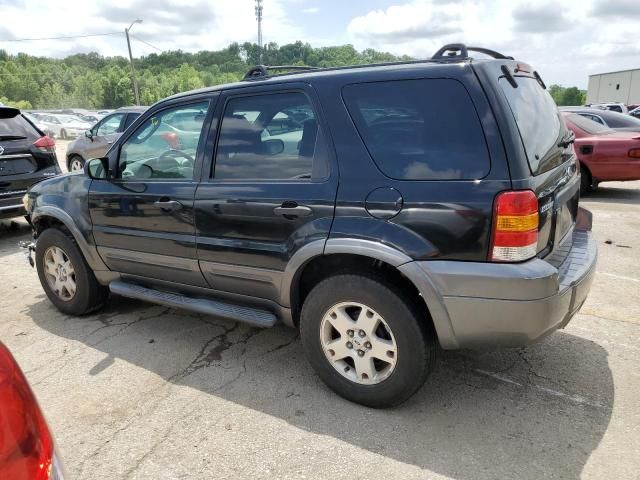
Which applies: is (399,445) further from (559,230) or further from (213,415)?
(559,230)

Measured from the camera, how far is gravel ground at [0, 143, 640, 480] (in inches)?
98.0

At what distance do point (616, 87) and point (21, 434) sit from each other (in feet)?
244

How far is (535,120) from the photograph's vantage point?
2.77 meters

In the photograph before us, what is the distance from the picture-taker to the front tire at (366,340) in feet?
8.82

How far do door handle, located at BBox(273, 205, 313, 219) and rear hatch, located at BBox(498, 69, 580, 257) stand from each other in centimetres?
118

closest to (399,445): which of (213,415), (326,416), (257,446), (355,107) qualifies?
(326,416)

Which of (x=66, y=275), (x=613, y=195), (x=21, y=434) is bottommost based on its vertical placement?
(x=613, y=195)

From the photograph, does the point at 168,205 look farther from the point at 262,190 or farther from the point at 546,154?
the point at 546,154

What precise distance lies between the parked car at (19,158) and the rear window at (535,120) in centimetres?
621

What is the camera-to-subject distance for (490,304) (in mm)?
2479

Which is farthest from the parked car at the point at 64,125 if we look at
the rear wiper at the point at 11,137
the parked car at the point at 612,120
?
the parked car at the point at 612,120

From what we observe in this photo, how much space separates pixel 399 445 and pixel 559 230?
56.8 inches

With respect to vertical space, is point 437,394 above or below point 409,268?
below

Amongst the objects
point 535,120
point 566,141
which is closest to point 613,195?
point 566,141
